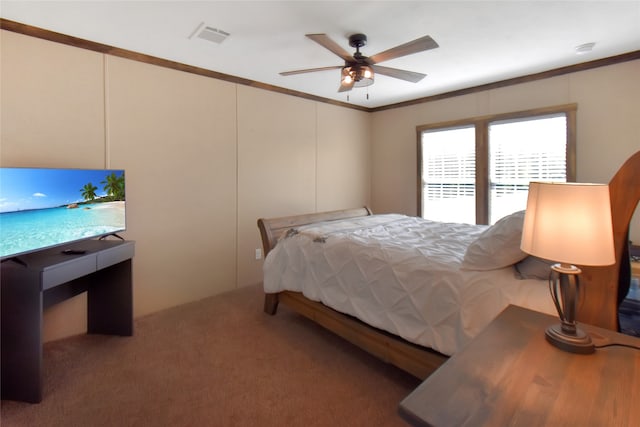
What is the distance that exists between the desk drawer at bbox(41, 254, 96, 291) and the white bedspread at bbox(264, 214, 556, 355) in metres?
1.35

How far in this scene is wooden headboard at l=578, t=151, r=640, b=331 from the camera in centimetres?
125

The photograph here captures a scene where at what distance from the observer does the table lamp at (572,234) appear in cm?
106

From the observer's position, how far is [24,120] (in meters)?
2.38

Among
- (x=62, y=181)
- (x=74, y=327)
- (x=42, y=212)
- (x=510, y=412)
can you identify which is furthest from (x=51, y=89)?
(x=510, y=412)

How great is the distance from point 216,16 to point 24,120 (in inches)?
64.8

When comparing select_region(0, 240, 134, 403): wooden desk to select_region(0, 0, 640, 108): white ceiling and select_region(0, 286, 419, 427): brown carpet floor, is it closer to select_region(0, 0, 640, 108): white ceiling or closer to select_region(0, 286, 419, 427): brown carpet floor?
select_region(0, 286, 419, 427): brown carpet floor

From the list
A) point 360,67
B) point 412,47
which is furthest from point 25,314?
point 412,47

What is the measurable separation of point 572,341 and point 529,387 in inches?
12.9

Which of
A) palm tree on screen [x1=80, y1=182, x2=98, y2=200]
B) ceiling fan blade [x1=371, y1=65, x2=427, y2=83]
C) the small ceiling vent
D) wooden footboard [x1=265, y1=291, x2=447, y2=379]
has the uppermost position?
A: the small ceiling vent

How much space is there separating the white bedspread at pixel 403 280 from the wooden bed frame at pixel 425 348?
0.08 meters

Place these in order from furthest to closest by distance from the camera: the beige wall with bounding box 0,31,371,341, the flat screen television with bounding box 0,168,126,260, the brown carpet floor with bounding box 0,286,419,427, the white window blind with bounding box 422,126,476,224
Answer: the white window blind with bounding box 422,126,476,224
the beige wall with bounding box 0,31,371,341
the flat screen television with bounding box 0,168,126,260
the brown carpet floor with bounding box 0,286,419,427

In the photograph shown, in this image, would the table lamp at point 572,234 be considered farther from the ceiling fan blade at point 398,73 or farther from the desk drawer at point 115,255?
the desk drawer at point 115,255

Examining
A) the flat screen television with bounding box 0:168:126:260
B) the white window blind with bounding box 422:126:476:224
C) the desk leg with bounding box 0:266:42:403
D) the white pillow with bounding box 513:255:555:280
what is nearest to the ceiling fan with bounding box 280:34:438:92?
the white pillow with bounding box 513:255:555:280

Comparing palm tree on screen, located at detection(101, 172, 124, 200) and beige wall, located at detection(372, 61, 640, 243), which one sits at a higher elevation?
beige wall, located at detection(372, 61, 640, 243)
